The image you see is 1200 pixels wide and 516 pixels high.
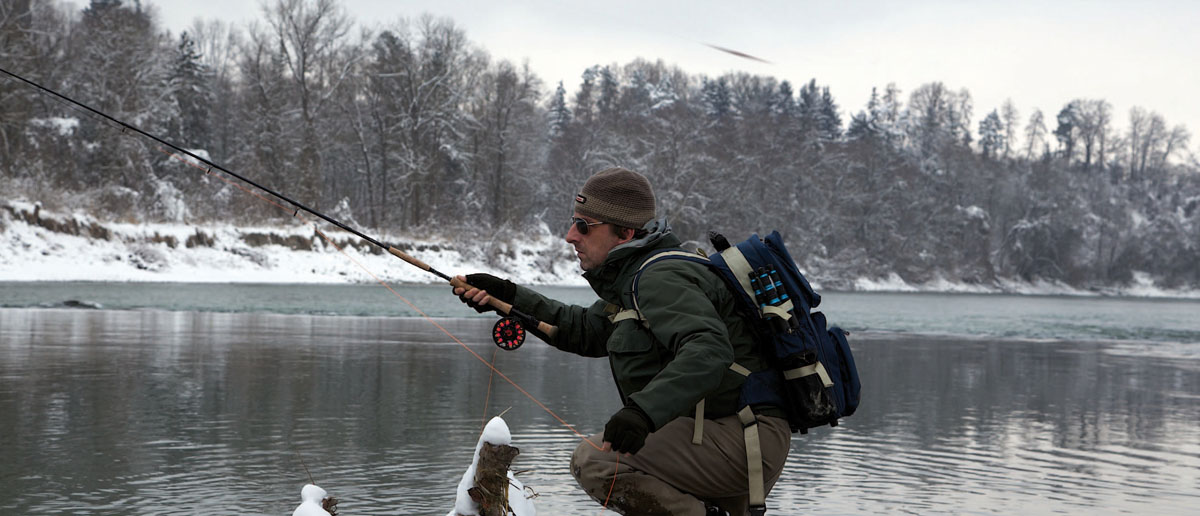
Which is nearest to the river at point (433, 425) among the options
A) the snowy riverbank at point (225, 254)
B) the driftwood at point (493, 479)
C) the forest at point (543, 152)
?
the driftwood at point (493, 479)

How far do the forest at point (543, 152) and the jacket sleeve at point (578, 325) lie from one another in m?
39.1

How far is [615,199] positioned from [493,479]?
1.30 m

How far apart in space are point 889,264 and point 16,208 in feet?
188

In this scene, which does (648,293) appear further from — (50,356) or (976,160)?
(976,160)

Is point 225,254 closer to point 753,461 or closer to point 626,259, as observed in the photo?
point 626,259

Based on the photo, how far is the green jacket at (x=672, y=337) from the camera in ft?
10.7

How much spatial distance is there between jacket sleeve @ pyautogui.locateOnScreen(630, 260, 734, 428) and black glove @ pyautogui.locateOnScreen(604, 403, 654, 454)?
0.08 ft

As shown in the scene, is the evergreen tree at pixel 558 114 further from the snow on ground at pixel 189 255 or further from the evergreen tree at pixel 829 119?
the snow on ground at pixel 189 255

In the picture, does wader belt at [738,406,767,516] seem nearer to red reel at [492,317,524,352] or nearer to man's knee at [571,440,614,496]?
man's knee at [571,440,614,496]

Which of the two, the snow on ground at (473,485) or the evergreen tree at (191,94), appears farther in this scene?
the evergreen tree at (191,94)

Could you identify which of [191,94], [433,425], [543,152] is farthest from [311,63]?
[433,425]

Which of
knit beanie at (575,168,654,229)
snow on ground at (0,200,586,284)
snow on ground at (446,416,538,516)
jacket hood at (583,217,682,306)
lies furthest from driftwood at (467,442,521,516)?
snow on ground at (0,200,586,284)

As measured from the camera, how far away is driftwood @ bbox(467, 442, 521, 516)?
4.38 metres

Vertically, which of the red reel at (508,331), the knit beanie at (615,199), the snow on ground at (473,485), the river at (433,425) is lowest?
the river at (433,425)
